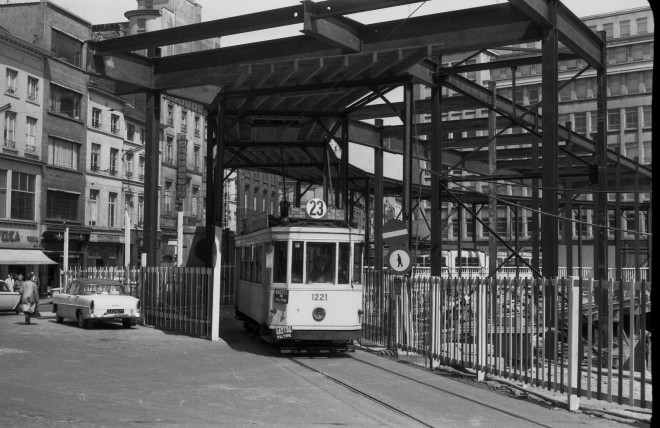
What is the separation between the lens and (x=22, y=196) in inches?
1929

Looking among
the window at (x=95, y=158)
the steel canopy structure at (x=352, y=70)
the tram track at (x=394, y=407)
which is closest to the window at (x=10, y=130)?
the window at (x=95, y=158)

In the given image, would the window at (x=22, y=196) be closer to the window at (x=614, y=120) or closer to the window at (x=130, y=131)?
the window at (x=130, y=131)

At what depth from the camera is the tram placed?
1866 centimetres

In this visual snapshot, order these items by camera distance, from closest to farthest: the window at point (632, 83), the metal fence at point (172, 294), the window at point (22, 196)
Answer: the metal fence at point (172, 294) < the window at point (22, 196) < the window at point (632, 83)

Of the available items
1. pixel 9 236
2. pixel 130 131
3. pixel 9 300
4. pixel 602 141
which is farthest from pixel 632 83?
pixel 9 300

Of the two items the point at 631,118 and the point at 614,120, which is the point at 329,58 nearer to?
the point at 631,118

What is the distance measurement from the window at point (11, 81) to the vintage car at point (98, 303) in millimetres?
23990

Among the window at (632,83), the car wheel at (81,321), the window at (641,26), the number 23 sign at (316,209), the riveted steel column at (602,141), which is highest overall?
the window at (641,26)

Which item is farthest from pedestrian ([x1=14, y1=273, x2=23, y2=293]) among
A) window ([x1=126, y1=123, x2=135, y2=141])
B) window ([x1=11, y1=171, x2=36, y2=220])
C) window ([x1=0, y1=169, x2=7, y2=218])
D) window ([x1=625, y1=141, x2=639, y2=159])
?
window ([x1=625, y1=141, x2=639, y2=159])

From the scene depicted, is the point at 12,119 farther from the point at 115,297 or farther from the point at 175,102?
the point at 115,297

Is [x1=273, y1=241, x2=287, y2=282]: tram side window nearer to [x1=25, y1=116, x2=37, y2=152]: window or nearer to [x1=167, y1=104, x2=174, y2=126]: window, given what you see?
[x1=25, y1=116, x2=37, y2=152]: window

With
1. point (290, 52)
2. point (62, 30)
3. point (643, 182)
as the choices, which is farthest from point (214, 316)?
point (62, 30)

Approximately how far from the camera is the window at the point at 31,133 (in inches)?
1950

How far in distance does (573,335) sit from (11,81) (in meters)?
42.9
